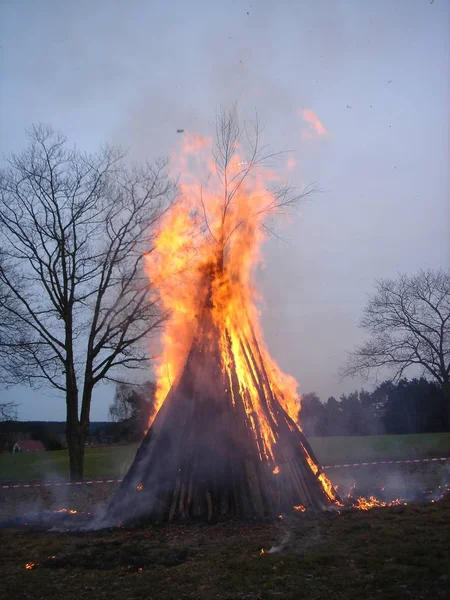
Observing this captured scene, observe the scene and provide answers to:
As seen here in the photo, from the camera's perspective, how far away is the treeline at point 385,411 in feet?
94.9

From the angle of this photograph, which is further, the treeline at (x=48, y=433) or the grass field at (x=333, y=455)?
the treeline at (x=48, y=433)

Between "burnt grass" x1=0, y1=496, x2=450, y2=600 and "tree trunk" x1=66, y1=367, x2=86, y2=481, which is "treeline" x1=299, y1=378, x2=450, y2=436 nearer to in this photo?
"tree trunk" x1=66, y1=367, x2=86, y2=481

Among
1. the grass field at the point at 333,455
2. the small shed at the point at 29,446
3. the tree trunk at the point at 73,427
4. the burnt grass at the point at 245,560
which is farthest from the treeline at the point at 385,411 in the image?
the small shed at the point at 29,446

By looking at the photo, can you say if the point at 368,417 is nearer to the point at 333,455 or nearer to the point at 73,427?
the point at 333,455

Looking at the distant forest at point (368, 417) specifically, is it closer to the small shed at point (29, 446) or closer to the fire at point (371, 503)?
the small shed at point (29, 446)

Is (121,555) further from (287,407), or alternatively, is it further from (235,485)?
(287,407)

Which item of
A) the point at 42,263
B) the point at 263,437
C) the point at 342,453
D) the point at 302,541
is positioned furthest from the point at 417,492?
the point at 42,263

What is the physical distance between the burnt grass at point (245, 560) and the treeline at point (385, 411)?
14533mm

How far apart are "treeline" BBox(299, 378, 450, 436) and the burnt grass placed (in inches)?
572

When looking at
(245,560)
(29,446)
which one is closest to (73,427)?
(245,560)

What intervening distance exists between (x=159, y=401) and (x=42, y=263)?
20.9 ft

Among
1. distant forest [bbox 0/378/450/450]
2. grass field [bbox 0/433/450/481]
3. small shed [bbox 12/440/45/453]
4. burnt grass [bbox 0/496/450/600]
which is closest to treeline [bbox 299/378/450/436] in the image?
distant forest [bbox 0/378/450/450]

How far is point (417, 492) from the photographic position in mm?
12328

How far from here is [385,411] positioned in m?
32.9
